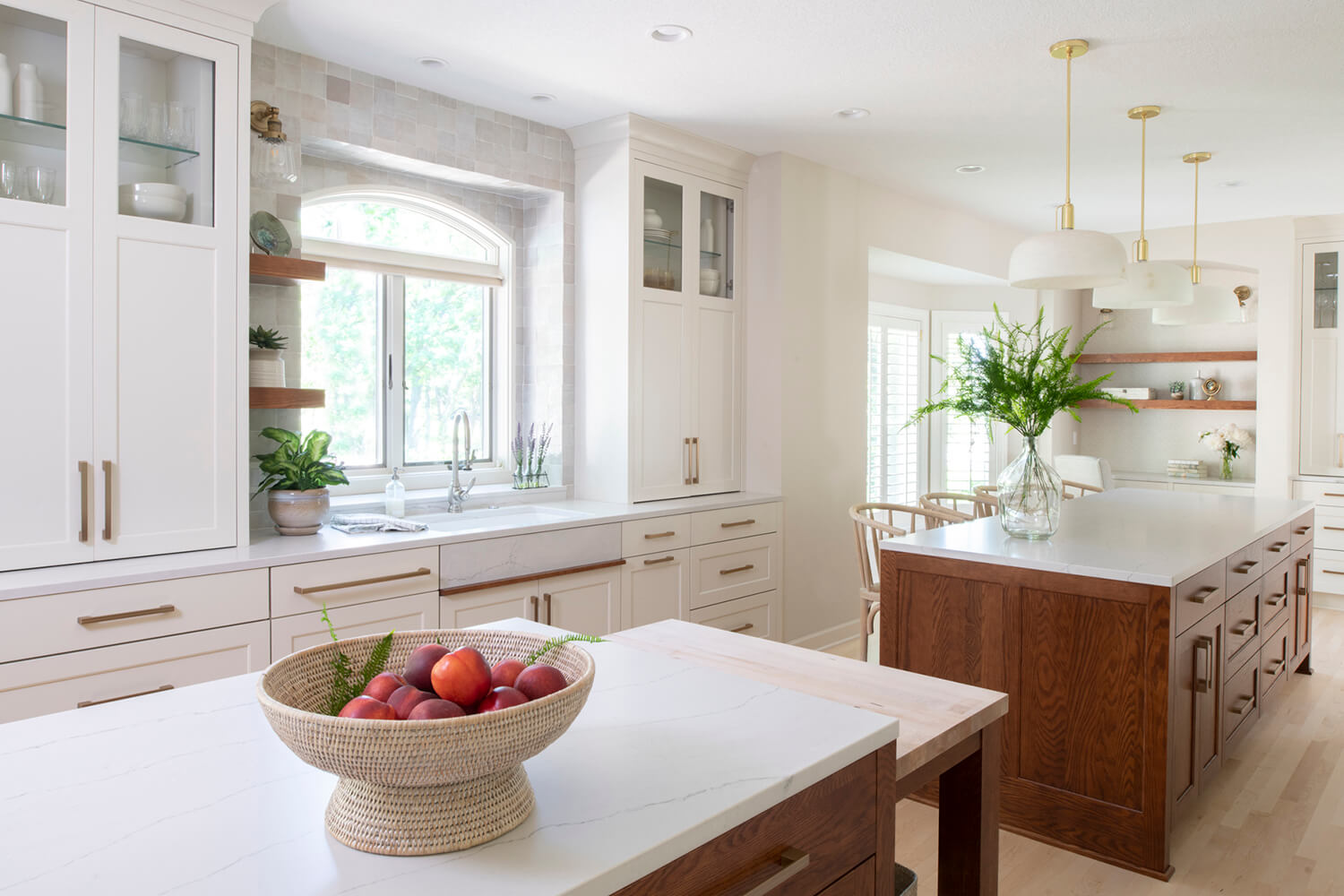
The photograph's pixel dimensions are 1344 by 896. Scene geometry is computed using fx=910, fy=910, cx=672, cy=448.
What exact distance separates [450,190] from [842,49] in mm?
1783

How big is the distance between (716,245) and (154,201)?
8.39 ft

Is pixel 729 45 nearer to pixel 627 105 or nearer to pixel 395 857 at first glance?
pixel 627 105

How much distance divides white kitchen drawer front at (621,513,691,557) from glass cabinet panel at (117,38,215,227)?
6.22 ft

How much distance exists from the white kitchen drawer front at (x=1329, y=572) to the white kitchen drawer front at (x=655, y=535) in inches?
171

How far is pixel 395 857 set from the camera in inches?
33.9

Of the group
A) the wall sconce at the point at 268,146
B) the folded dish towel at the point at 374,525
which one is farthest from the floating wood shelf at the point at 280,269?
the folded dish towel at the point at 374,525

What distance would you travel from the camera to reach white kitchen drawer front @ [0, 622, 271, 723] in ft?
7.18

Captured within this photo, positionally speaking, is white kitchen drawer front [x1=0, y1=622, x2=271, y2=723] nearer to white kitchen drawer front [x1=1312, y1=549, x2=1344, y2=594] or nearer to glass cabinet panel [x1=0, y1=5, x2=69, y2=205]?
glass cabinet panel [x1=0, y1=5, x2=69, y2=205]

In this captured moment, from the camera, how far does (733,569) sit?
423cm

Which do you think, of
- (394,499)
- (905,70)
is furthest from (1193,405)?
(394,499)

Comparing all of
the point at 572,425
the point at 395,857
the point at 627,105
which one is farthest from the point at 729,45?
the point at 395,857

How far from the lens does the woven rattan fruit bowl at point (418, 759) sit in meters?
0.80

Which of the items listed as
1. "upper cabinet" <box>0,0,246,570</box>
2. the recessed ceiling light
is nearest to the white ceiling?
the recessed ceiling light

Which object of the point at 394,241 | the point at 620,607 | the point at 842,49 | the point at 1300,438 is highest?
the point at 842,49
